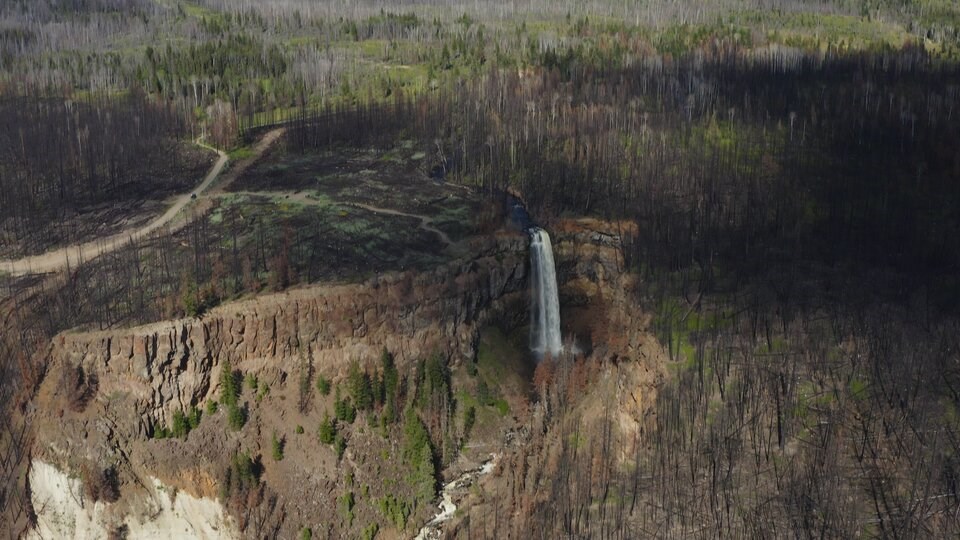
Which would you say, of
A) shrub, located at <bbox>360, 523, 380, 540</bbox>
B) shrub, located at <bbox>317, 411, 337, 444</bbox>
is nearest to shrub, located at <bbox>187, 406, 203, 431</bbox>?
shrub, located at <bbox>317, 411, 337, 444</bbox>

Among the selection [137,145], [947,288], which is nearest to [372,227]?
[137,145]

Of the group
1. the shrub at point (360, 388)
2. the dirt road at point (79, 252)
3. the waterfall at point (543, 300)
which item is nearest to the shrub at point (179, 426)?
the shrub at point (360, 388)

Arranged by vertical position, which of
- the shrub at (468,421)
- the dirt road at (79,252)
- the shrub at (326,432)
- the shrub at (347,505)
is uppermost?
the dirt road at (79,252)

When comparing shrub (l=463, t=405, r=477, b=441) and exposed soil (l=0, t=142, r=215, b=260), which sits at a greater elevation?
exposed soil (l=0, t=142, r=215, b=260)

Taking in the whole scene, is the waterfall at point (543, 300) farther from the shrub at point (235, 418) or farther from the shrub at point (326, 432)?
the shrub at point (235, 418)

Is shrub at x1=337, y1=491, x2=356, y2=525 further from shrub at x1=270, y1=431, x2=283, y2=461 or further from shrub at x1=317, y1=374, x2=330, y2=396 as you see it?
shrub at x1=317, y1=374, x2=330, y2=396

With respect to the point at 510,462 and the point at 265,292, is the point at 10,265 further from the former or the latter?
the point at 510,462
